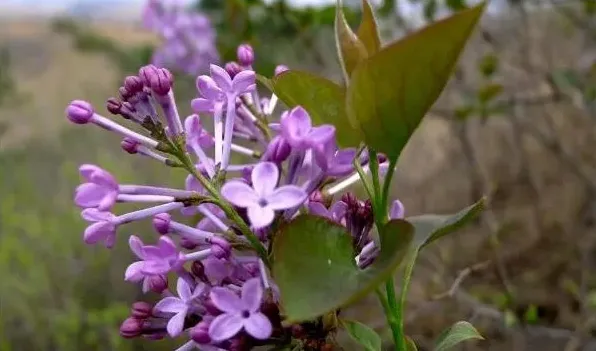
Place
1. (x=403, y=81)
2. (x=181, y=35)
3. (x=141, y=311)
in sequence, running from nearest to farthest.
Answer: (x=403, y=81), (x=141, y=311), (x=181, y=35)

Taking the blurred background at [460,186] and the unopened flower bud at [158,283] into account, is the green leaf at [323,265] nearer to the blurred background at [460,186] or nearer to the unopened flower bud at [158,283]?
the unopened flower bud at [158,283]

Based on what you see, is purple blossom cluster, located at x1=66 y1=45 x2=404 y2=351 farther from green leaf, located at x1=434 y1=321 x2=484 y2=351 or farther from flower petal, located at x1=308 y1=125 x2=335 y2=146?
green leaf, located at x1=434 y1=321 x2=484 y2=351

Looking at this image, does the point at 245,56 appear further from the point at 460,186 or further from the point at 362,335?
the point at 460,186

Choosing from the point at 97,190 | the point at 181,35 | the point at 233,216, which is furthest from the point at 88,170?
the point at 181,35

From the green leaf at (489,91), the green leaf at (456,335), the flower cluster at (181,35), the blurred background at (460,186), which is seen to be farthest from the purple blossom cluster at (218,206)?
the flower cluster at (181,35)

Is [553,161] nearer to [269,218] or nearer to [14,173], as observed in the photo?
[14,173]

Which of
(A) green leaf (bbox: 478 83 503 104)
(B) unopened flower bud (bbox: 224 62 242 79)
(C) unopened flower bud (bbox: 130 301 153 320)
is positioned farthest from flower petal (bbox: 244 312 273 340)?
(A) green leaf (bbox: 478 83 503 104)

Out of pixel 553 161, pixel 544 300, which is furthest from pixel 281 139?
pixel 553 161
